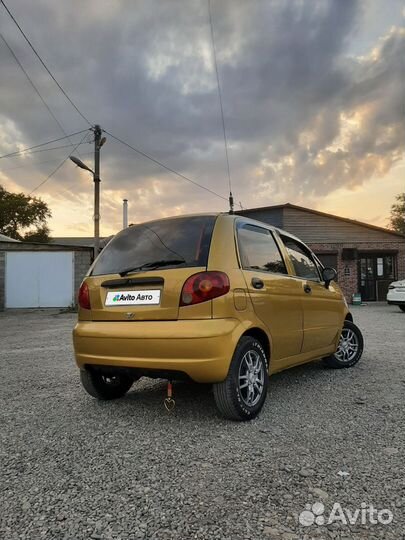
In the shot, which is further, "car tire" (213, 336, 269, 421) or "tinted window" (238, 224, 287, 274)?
"tinted window" (238, 224, 287, 274)

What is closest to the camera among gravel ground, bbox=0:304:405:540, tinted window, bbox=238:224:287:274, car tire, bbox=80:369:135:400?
gravel ground, bbox=0:304:405:540

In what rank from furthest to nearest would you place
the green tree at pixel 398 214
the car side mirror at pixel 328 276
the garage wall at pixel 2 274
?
the green tree at pixel 398 214, the garage wall at pixel 2 274, the car side mirror at pixel 328 276

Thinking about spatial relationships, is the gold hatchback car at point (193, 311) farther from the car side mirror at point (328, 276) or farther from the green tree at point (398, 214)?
the green tree at point (398, 214)

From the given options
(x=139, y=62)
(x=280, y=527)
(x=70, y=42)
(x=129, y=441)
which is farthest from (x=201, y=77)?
(x=280, y=527)

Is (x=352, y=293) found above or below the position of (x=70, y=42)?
below

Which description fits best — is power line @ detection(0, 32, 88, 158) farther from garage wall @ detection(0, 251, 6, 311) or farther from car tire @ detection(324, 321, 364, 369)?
car tire @ detection(324, 321, 364, 369)

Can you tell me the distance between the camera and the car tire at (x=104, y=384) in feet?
11.5

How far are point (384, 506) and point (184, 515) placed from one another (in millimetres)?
949

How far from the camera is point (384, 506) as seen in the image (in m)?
1.88

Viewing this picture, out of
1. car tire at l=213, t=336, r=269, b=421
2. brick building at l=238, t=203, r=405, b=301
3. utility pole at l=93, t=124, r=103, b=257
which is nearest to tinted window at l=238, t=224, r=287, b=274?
car tire at l=213, t=336, r=269, b=421

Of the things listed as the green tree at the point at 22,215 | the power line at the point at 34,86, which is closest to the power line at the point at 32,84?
the power line at the point at 34,86

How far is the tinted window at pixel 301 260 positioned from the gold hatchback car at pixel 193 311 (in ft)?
1.25

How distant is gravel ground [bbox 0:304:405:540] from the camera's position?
175 centimetres

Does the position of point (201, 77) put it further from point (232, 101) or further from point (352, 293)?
point (352, 293)
